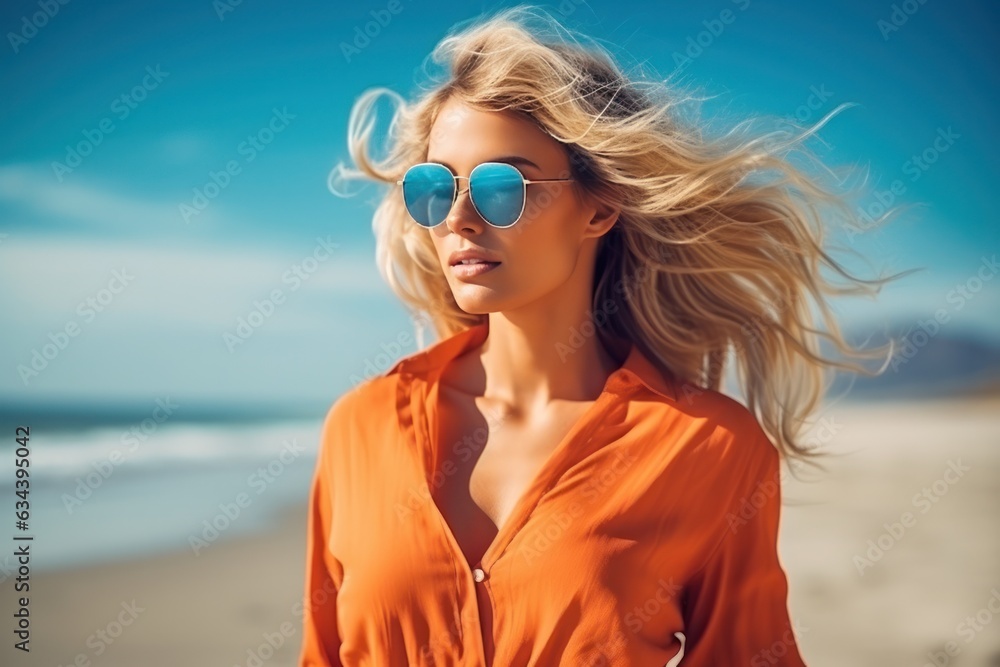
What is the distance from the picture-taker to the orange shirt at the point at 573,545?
250 centimetres

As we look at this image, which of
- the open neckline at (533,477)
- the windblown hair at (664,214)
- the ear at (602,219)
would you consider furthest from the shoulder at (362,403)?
the ear at (602,219)

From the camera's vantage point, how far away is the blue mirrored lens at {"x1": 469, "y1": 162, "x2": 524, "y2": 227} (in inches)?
104

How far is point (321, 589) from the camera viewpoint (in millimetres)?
2881

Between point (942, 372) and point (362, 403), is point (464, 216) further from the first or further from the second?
point (942, 372)

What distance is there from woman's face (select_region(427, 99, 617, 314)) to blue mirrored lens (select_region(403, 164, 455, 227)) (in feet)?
0.09

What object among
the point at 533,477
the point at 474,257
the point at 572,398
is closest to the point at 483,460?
the point at 533,477

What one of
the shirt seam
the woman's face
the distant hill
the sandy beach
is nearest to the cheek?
the woman's face

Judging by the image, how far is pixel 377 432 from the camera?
284 cm

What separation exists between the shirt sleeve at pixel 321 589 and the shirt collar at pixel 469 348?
32 cm

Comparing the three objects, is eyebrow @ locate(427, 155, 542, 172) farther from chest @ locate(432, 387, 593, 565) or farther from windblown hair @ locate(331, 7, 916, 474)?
chest @ locate(432, 387, 593, 565)

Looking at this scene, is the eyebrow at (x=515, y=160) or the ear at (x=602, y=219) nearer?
the eyebrow at (x=515, y=160)

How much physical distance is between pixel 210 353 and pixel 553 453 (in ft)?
60.2

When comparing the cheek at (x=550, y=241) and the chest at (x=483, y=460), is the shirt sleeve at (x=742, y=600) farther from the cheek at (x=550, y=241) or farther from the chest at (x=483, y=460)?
the cheek at (x=550, y=241)

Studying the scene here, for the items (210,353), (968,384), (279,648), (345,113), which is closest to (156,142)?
(210,353)
